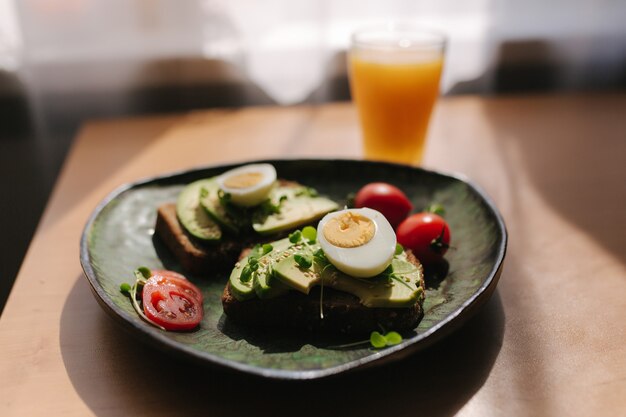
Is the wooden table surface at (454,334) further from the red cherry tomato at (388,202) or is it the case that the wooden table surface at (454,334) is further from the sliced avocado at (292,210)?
the sliced avocado at (292,210)

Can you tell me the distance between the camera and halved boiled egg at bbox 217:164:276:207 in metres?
1.43

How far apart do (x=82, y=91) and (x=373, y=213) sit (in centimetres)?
176

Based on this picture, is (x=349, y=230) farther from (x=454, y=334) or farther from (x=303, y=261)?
(x=454, y=334)

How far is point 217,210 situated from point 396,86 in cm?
68

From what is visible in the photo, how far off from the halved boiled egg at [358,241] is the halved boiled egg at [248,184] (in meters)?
0.27

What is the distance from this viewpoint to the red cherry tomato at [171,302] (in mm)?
1136

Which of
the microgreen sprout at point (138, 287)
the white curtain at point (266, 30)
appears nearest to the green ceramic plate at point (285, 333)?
the microgreen sprout at point (138, 287)

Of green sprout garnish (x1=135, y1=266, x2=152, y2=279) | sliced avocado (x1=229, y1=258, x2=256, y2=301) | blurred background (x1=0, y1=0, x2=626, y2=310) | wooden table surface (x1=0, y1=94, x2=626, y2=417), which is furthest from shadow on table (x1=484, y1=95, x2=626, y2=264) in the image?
green sprout garnish (x1=135, y1=266, x2=152, y2=279)

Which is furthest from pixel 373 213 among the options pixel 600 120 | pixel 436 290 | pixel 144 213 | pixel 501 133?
pixel 600 120

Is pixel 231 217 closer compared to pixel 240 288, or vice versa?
pixel 240 288

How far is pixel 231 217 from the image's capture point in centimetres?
143

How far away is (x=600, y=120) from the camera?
232cm

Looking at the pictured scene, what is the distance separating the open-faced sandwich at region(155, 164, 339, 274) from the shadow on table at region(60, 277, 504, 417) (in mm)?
304

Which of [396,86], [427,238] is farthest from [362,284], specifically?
[396,86]
